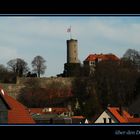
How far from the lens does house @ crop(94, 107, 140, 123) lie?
1405 mm

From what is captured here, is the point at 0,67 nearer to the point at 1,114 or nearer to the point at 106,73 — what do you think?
the point at 1,114

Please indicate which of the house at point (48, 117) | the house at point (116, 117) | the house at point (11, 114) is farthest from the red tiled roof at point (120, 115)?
the house at point (11, 114)

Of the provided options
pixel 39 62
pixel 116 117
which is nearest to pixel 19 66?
pixel 39 62

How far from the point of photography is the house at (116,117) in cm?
141

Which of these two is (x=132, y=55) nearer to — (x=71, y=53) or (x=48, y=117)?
(x=71, y=53)

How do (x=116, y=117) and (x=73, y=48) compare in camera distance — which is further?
(x=73, y=48)

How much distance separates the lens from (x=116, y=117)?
1.44m

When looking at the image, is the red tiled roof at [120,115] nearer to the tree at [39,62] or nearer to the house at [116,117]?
the house at [116,117]

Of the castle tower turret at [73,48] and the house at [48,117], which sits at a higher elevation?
the castle tower turret at [73,48]

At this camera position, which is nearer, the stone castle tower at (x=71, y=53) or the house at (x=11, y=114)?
the house at (x=11, y=114)

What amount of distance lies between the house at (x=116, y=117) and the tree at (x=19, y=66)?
1.17ft

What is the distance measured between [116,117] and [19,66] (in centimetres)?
45

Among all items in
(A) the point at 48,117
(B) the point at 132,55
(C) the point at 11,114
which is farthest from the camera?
(B) the point at 132,55
